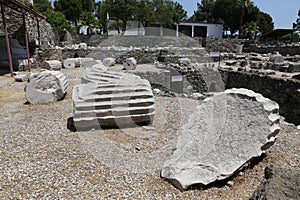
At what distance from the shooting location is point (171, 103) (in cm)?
759

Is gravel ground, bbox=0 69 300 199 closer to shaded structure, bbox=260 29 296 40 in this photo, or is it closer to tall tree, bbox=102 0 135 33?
tall tree, bbox=102 0 135 33

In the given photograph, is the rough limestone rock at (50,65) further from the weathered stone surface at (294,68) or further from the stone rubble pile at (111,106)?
the weathered stone surface at (294,68)

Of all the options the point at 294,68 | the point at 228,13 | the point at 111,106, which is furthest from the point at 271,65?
the point at 228,13

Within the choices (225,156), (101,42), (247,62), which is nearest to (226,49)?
(247,62)

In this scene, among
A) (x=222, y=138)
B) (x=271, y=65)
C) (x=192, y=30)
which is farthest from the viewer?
(x=192, y=30)

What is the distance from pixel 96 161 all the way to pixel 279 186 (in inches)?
103

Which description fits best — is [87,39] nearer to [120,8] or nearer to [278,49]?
[120,8]

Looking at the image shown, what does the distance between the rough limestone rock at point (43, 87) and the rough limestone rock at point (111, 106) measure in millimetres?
1896

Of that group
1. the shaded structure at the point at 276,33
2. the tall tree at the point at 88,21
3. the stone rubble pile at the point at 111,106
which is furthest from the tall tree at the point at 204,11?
the stone rubble pile at the point at 111,106

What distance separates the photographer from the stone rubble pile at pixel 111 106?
5047 mm

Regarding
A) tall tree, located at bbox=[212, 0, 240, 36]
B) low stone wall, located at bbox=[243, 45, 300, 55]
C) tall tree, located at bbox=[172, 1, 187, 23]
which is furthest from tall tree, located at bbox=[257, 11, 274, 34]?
low stone wall, located at bbox=[243, 45, 300, 55]

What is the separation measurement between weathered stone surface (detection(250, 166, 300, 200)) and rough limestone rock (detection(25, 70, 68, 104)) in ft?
Answer: 20.3

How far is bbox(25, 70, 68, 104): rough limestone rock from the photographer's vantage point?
699 cm

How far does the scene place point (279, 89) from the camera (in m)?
13.0
